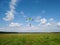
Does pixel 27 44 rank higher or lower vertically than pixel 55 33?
lower

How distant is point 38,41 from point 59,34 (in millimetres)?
887

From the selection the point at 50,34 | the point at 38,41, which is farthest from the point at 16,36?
the point at 50,34

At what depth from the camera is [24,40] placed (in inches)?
260

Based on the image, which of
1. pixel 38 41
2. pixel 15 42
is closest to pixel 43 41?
pixel 38 41

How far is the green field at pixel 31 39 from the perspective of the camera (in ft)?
21.5

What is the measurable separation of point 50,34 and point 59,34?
376mm

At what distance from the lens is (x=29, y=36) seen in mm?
6668

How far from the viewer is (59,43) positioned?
21.7 ft

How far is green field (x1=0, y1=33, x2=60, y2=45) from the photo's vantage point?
6.54 meters

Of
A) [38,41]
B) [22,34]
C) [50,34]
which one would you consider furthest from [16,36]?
[50,34]

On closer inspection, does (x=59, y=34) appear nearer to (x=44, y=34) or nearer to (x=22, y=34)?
(x=44, y=34)

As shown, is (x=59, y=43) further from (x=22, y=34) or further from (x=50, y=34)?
(x=22, y=34)

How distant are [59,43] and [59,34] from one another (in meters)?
0.38

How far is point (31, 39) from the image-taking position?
21.6 feet
